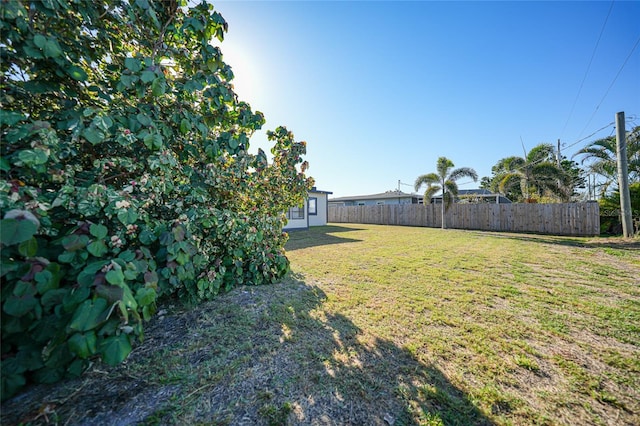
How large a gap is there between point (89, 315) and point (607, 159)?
1823 cm

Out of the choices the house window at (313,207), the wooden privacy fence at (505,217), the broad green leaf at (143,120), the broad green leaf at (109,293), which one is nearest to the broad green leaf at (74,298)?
the broad green leaf at (109,293)

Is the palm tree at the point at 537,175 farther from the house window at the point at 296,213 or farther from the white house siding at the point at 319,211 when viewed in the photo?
the house window at the point at 296,213

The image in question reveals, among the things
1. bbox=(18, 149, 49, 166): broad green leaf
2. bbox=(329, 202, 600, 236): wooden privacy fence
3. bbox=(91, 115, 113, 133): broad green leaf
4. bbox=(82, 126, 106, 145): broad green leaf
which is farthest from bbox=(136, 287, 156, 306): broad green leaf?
bbox=(329, 202, 600, 236): wooden privacy fence

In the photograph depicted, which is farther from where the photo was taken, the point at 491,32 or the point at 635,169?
the point at 635,169

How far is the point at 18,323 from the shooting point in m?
1.24

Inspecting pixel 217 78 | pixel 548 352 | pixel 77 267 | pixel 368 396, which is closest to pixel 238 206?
pixel 217 78

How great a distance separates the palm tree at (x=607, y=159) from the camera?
9.95 metres

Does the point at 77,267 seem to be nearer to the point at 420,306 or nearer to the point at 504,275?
the point at 420,306

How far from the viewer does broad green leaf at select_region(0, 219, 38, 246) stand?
3.55 ft

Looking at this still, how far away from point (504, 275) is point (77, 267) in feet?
18.9

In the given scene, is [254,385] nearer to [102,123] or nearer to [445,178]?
[102,123]

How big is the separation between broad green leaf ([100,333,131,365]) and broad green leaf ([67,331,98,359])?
0.05 m

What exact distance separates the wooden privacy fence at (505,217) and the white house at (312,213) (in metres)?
4.85

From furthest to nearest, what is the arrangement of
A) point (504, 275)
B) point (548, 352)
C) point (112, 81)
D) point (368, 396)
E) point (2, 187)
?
point (504, 275) → point (112, 81) → point (548, 352) → point (368, 396) → point (2, 187)
